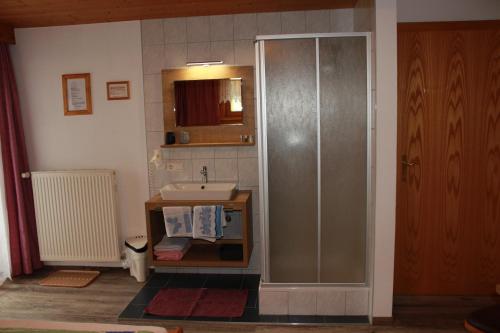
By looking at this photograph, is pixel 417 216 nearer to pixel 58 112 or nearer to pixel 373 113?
pixel 373 113

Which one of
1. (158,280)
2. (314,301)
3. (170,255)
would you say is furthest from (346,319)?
(158,280)

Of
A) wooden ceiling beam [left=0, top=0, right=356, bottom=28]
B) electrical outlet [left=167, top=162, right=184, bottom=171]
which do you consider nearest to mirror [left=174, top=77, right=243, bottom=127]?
electrical outlet [left=167, top=162, right=184, bottom=171]

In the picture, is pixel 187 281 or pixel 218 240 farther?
pixel 187 281

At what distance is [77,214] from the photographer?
12.1 feet

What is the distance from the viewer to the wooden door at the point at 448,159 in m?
2.99

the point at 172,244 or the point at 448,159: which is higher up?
the point at 448,159

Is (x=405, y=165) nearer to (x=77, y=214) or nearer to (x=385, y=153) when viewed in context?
(x=385, y=153)

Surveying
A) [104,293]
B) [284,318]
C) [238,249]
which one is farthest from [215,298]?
[104,293]

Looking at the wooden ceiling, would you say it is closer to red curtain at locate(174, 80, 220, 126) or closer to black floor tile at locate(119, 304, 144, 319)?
red curtain at locate(174, 80, 220, 126)

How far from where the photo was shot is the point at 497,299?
3.12 metres

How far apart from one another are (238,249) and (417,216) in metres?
1.56

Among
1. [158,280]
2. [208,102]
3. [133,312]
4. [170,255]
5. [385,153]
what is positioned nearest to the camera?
[385,153]

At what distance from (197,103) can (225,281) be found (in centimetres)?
172

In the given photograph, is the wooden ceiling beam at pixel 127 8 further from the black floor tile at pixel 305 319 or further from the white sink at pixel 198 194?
the black floor tile at pixel 305 319
